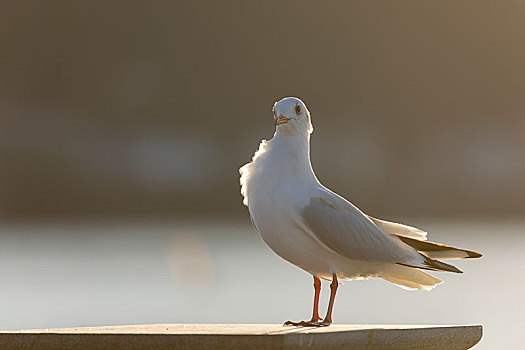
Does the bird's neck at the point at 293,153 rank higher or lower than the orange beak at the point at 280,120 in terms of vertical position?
lower

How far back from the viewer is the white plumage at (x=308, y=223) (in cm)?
511

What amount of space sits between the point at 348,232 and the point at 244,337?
1113 millimetres

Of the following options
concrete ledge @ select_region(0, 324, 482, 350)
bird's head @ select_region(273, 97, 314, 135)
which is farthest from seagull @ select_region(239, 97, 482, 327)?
concrete ledge @ select_region(0, 324, 482, 350)

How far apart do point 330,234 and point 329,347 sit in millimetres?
818

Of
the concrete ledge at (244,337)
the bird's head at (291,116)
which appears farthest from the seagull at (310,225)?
the concrete ledge at (244,337)

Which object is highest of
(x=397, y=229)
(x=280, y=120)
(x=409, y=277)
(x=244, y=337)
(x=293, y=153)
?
(x=280, y=120)

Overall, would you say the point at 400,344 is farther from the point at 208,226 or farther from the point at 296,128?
the point at 208,226

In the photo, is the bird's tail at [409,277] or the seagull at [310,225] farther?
the bird's tail at [409,277]

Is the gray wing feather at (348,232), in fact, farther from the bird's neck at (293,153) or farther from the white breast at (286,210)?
the bird's neck at (293,153)

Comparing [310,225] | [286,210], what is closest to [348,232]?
[310,225]

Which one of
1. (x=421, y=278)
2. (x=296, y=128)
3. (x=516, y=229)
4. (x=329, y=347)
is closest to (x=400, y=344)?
(x=329, y=347)

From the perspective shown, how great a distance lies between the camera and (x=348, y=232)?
17.0 ft

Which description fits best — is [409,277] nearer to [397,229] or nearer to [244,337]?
[397,229]

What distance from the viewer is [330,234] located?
5.12 metres
